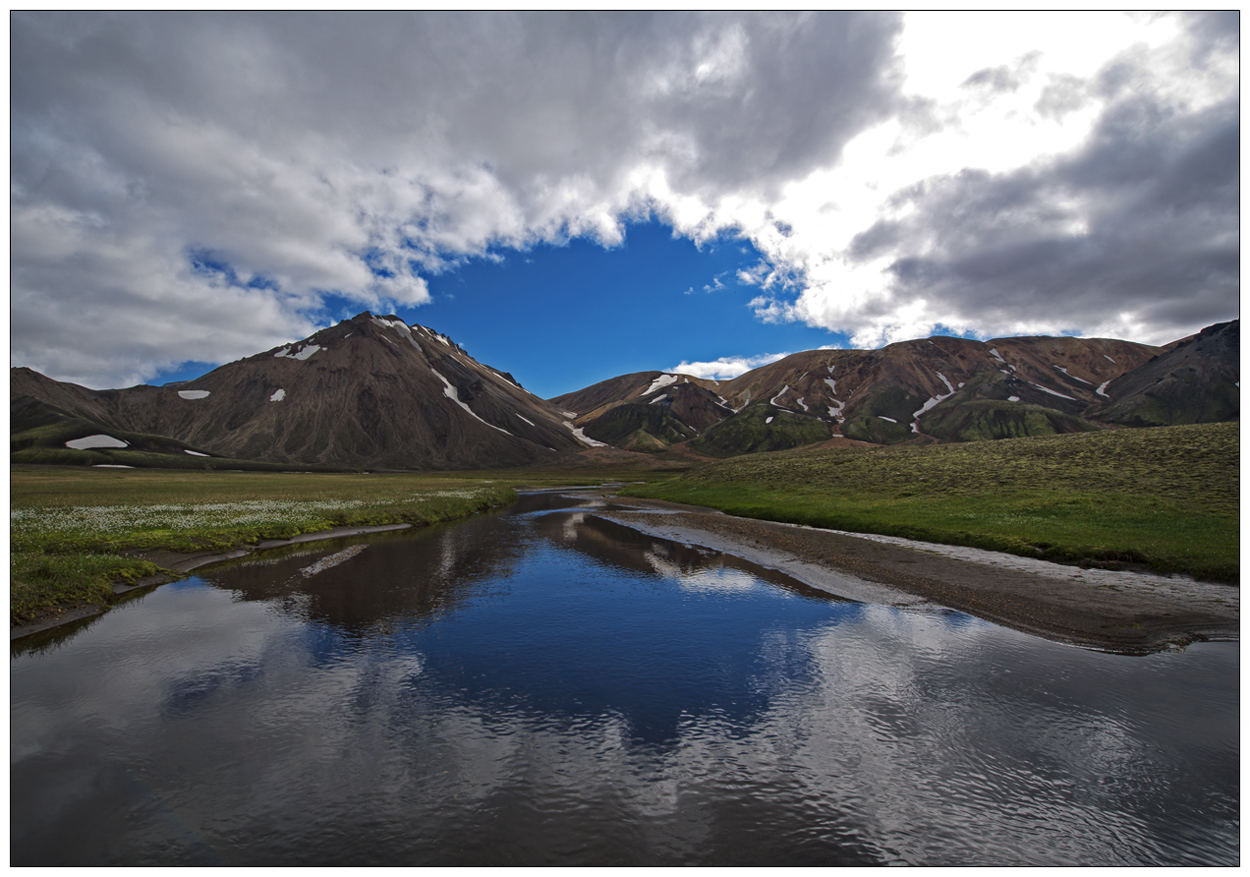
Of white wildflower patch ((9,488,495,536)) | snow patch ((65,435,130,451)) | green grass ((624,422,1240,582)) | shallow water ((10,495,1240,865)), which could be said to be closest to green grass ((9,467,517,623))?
white wildflower patch ((9,488,495,536))

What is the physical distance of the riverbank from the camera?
19.6 meters

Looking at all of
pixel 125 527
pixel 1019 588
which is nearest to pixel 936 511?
pixel 1019 588

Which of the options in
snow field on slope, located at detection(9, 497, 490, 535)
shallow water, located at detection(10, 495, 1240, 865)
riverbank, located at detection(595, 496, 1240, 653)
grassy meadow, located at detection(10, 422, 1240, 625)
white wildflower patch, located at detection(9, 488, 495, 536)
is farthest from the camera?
snow field on slope, located at detection(9, 497, 490, 535)

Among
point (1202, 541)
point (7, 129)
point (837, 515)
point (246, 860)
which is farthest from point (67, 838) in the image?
point (837, 515)

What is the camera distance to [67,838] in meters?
9.11

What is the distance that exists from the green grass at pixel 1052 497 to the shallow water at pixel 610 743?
1623 centimetres

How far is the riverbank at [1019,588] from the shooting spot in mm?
19562

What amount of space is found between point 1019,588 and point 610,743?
24.0m

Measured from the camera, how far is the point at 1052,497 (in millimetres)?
43781

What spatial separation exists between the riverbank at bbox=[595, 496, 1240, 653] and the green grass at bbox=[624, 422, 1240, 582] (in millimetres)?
2816

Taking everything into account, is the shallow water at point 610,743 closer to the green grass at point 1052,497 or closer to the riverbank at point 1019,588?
the riverbank at point 1019,588

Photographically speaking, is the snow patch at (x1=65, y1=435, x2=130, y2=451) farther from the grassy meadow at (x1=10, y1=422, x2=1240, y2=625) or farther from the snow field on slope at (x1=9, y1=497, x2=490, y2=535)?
the snow field on slope at (x1=9, y1=497, x2=490, y2=535)

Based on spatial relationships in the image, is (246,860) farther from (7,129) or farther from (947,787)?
(7,129)

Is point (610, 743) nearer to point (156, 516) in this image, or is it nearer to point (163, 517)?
point (163, 517)
